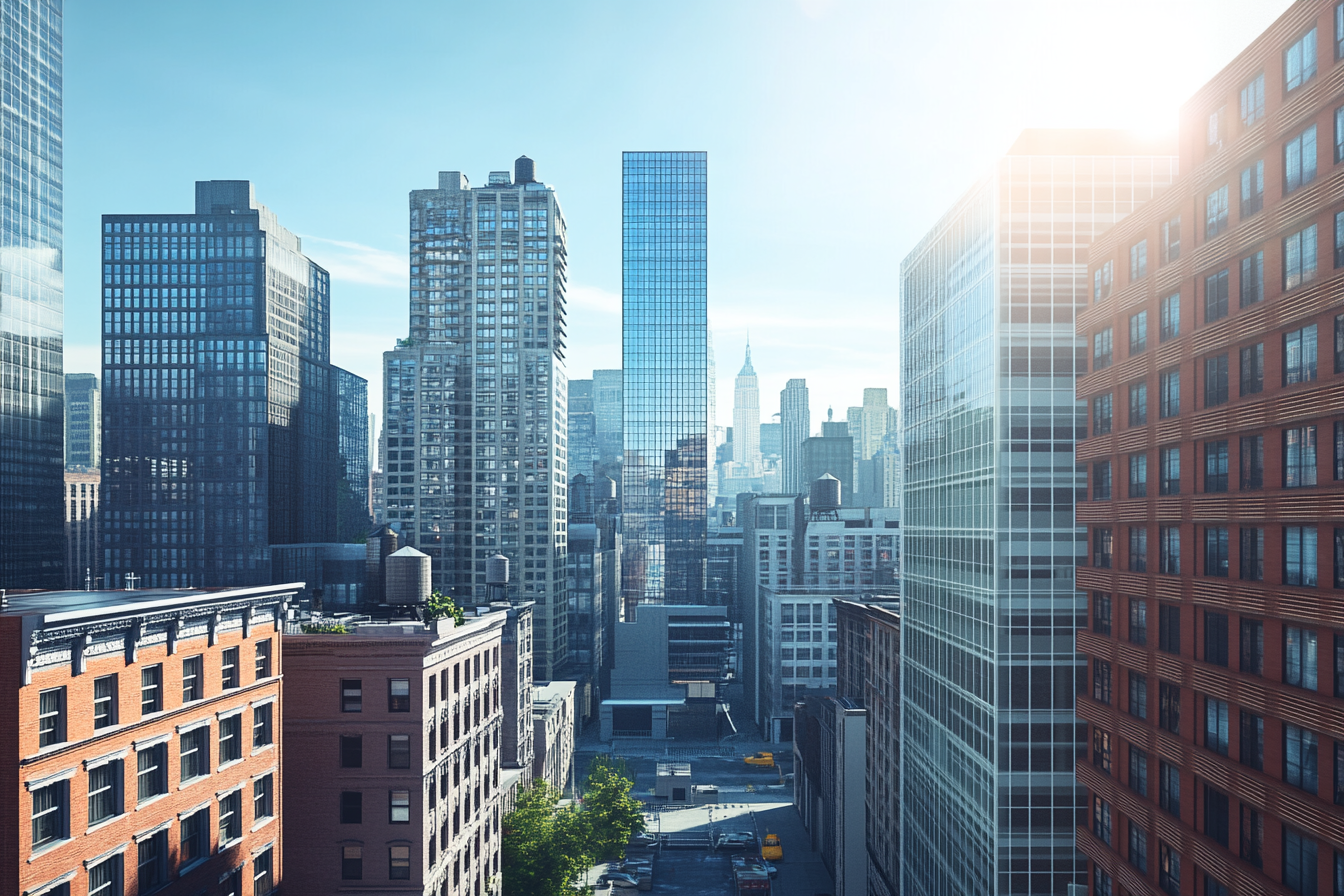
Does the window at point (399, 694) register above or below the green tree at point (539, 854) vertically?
above

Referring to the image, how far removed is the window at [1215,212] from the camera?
36.9 metres

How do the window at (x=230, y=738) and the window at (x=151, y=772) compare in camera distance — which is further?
the window at (x=230, y=738)

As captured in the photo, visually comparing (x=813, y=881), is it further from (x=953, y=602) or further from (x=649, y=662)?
(x=649, y=662)

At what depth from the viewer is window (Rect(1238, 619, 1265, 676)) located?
33.3 m

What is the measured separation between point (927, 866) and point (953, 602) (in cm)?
2211

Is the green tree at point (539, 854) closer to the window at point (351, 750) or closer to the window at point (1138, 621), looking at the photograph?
the window at point (351, 750)

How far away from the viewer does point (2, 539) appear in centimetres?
Answer: 13212

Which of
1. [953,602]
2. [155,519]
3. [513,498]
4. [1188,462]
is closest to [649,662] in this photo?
[513,498]

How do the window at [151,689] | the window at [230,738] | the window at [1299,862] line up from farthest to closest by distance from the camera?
the window at [230,738] < the window at [151,689] < the window at [1299,862]

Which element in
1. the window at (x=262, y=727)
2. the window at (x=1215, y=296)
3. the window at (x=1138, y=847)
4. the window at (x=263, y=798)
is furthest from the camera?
the window at (x=262, y=727)

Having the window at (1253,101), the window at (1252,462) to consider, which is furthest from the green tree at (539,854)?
the window at (1253,101)

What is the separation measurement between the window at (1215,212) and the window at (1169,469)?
9.95 m

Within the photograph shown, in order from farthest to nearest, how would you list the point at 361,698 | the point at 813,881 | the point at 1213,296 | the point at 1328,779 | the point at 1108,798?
the point at 813,881
the point at 361,698
the point at 1108,798
the point at 1213,296
the point at 1328,779

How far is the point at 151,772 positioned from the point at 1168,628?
46.2m
